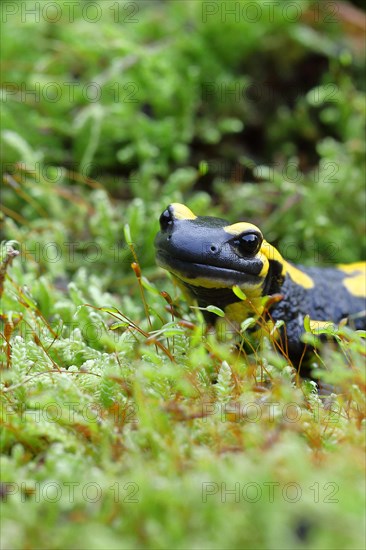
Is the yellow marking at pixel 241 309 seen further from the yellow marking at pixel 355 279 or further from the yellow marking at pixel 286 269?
the yellow marking at pixel 355 279

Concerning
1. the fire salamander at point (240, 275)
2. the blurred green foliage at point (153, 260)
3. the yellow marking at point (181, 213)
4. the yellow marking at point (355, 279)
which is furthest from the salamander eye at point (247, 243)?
the yellow marking at point (355, 279)

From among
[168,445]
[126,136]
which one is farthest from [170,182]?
[168,445]

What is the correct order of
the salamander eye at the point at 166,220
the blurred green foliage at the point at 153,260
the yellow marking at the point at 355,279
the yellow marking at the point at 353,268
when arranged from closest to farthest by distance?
the blurred green foliage at the point at 153,260 < the salamander eye at the point at 166,220 < the yellow marking at the point at 355,279 < the yellow marking at the point at 353,268

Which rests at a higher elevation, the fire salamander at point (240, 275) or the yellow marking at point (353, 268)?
the fire salamander at point (240, 275)

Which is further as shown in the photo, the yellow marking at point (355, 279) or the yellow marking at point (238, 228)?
the yellow marking at point (355, 279)

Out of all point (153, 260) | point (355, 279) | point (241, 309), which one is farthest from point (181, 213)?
point (355, 279)

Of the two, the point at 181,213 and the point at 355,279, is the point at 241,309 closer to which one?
the point at 181,213
